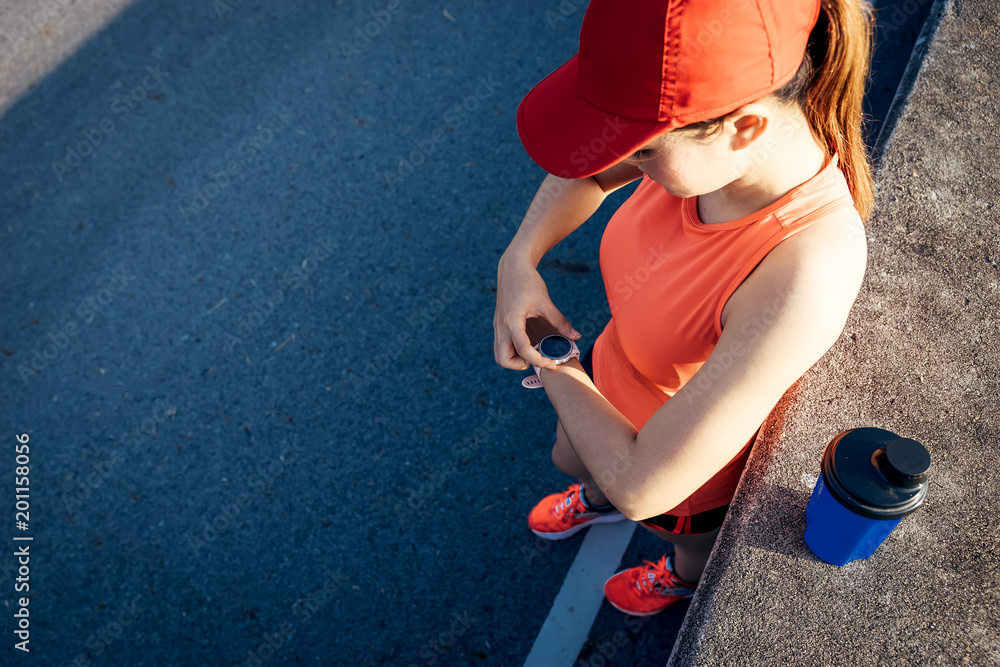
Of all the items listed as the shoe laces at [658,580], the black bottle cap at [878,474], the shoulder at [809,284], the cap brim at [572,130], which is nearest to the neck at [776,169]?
the shoulder at [809,284]

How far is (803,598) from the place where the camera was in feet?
5.50

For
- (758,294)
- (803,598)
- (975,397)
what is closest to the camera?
(758,294)

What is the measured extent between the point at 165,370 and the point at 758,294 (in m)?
3.23

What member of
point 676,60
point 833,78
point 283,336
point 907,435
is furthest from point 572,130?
point 283,336

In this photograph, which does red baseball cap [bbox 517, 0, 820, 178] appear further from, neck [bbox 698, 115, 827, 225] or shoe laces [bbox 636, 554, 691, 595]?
shoe laces [bbox 636, 554, 691, 595]

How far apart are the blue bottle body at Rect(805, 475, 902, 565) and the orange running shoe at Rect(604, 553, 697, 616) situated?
0.88 m

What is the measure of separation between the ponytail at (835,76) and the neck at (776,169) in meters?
0.04

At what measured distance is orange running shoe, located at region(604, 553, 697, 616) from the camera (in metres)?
2.49

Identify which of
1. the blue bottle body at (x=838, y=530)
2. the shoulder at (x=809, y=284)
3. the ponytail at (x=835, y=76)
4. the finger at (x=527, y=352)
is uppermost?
the ponytail at (x=835, y=76)

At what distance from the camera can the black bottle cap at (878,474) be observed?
1404 millimetres

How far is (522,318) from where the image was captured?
5.98 feet

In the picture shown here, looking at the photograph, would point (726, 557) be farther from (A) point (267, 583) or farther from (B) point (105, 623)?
(B) point (105, 623)

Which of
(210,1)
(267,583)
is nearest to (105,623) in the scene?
(267,583)

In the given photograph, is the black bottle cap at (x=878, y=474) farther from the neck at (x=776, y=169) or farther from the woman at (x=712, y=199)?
the neck at (x=776, y=169)
